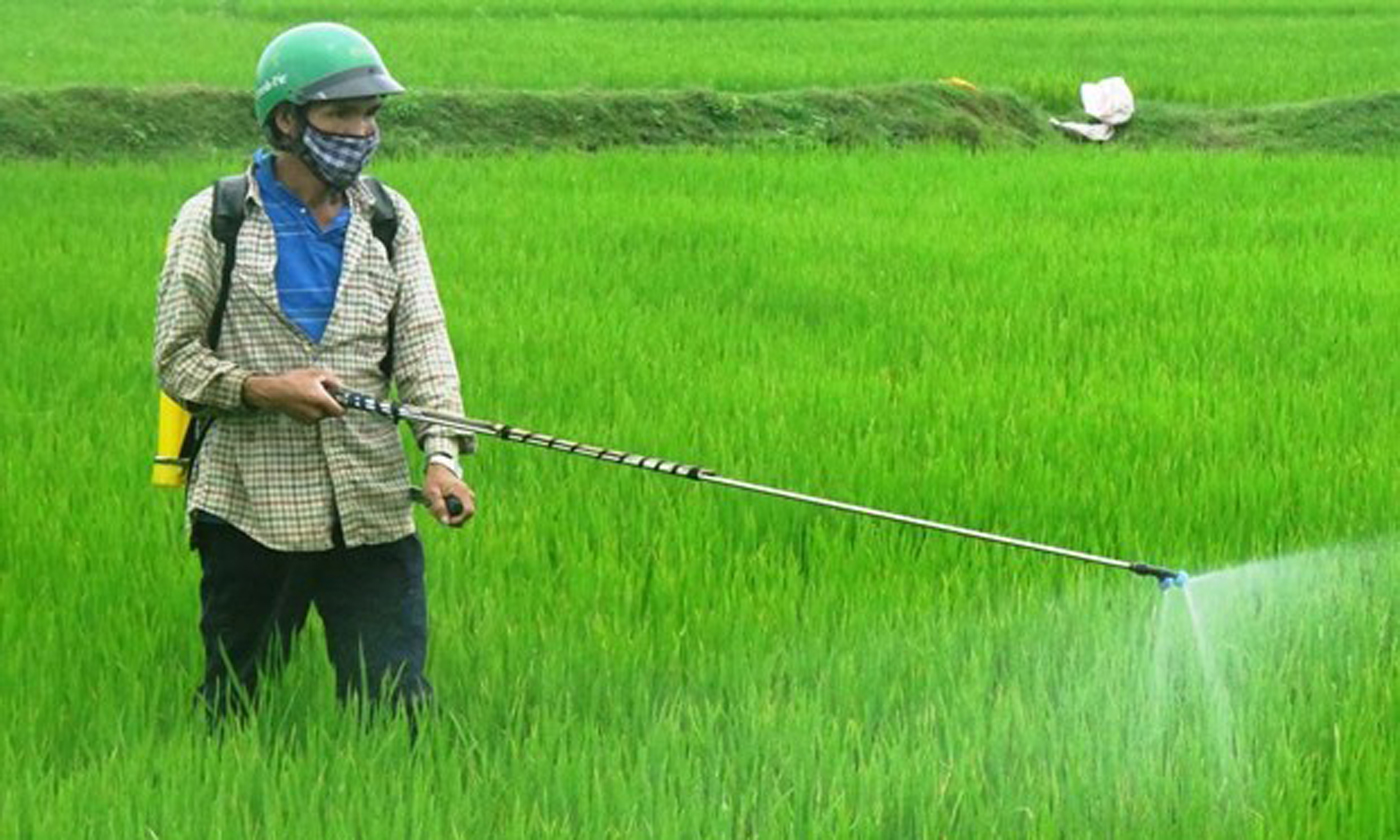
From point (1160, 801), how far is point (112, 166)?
7.60 m

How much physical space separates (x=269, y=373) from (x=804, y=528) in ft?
4.73

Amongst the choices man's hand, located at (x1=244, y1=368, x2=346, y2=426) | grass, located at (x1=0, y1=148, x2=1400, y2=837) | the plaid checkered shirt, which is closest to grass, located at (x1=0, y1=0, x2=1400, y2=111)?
grass, located at (x1=0, y1=148, x2=1400, y2=837)

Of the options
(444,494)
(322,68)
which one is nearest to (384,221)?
(322,68)

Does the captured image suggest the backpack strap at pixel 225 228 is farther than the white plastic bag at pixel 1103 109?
A: No

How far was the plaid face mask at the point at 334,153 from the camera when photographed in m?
2.84

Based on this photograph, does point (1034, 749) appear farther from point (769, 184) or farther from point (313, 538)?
point (769, 184)

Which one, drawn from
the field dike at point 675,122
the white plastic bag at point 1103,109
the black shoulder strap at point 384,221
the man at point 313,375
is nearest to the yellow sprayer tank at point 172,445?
the man at point 313,375

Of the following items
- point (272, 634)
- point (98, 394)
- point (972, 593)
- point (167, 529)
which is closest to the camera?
point (272, 634)

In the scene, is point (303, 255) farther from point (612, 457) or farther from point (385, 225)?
point (612, 457)

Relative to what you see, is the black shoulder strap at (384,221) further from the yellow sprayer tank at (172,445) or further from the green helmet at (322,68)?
the yellow sprayer tank at (172,445)

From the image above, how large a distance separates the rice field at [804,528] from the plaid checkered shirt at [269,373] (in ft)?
0.91

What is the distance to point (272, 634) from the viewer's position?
9.77ft

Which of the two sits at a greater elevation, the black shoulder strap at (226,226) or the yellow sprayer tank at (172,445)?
the black shoulder strap at (226,226)

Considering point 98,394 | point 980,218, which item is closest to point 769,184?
point 980,218
